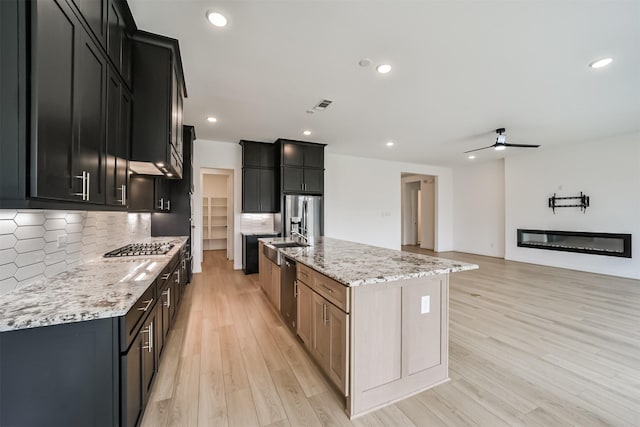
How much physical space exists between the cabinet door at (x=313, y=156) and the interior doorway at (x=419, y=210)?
4.44 metres

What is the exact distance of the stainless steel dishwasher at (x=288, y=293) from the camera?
2598mm

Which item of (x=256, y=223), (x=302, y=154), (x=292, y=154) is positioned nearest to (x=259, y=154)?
(x=292, y=154)

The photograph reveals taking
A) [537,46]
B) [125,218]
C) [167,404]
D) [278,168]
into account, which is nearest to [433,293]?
[167,404]

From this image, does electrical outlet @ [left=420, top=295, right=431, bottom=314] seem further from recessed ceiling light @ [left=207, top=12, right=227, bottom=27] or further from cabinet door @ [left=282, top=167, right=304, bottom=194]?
cabinet door @ [left=282, top=167, right=304, bottom=194]

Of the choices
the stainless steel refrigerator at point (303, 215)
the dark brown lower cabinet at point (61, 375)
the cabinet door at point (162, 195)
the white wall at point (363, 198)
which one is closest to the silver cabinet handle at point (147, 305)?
the dark brown lower cabinet at point (61, 375)

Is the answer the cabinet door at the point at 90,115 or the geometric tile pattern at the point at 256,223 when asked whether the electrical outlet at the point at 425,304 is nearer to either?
the cabinet door at the point at 90,115

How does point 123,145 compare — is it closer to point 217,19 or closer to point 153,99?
point 153,99

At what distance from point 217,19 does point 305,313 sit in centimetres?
256

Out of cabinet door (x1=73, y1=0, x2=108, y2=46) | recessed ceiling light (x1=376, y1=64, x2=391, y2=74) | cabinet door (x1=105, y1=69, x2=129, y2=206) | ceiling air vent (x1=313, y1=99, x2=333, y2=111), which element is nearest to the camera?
cabinet door (x1=73, y1=0, x2=108, y2=46)

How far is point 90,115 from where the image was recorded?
1439 millimetres

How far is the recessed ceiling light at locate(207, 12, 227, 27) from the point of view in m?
2.02

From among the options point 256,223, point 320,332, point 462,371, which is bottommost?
point 462,371

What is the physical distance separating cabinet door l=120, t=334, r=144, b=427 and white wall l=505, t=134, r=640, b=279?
786 cm

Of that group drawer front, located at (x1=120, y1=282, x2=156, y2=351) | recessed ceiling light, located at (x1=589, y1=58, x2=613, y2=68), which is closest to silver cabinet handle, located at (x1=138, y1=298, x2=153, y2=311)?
drawer front, located at (x1=120, y1=282, x2=156, y2=351)
